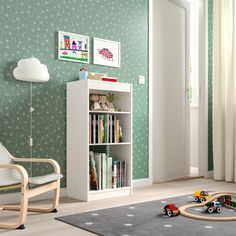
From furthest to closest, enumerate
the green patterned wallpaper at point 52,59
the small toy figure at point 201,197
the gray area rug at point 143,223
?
1. the green patterned wallpaper at point 52,59
2. the small toy figure at point 201,197
3. the gray area rug at point 143,223

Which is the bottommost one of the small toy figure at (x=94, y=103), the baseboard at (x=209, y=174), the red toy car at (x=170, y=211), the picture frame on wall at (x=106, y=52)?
the baseboard at (x=209, y=174)

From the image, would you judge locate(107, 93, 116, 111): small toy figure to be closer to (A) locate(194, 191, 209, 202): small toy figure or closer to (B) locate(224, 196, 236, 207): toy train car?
(A) locate(194, 191, 209, 202): small toy figure

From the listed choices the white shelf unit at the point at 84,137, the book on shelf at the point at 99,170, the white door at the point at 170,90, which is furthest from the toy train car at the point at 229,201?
the white door at the point at 170,90

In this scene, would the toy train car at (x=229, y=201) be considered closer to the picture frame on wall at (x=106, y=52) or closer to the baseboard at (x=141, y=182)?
the baseboard at (x=141, y=182)

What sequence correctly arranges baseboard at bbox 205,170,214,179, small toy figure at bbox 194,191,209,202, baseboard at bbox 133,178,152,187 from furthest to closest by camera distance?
baseboard at bbox 205,170,214,179
baseboard at bbox 133,178,152,187
small toy figure at bbox 194,191,209,202

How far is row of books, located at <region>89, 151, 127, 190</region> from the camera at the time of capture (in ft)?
11.6

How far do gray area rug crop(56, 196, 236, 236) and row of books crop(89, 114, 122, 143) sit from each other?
0.76 m

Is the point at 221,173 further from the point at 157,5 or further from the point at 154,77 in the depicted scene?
the point at 157,5

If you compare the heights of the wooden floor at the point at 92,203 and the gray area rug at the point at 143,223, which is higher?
the gray area rug at the point at 143,223

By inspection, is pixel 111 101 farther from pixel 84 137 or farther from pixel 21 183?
pixel 21 183

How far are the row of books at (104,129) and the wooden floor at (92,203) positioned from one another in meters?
0.58

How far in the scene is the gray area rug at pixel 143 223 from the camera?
2.39m

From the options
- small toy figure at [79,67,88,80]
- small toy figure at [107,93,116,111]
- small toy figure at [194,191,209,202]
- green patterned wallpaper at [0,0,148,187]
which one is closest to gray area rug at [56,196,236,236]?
small toy figure at [194,191,209,202]

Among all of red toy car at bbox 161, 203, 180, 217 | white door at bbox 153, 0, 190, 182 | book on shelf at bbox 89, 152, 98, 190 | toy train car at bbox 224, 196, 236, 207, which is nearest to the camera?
red toy car at bbox 161, 203, 180, 217
